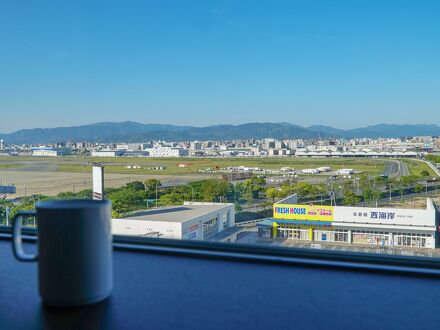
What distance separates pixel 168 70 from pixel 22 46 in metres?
0.86

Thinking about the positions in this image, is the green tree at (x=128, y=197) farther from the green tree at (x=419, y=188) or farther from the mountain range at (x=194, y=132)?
the green tree at (x=419, y=188)

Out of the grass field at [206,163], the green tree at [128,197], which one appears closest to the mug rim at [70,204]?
the green tree at [128,197]

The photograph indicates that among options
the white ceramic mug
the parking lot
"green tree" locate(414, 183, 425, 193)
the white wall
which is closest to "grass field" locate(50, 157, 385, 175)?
"green tree" locate(414, 183, 425, 193)

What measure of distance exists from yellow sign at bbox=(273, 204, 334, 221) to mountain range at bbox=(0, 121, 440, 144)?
1.75ft

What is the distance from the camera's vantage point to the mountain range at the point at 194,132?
2020 millimetres

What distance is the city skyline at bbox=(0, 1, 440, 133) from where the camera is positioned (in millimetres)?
1753

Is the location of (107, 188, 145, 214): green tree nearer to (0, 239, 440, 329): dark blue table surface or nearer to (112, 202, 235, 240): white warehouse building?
(112, 202, 235, 240): white warehouse building

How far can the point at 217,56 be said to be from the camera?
2.57 meters

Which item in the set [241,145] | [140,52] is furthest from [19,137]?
[241,145]

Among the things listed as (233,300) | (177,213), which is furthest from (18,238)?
(177,213)

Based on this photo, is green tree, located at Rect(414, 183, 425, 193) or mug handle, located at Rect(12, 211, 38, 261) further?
green tree, located at Rect(414, 183, 425, 193)

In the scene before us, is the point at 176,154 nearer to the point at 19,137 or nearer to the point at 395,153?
the point at 19,137

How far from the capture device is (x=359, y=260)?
790 millimetres

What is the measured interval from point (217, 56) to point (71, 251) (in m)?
2.22
